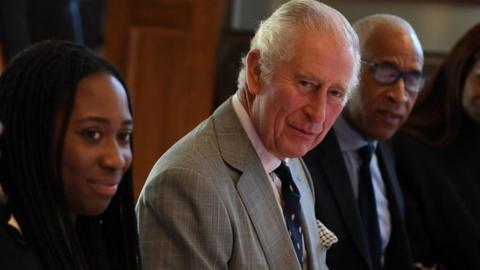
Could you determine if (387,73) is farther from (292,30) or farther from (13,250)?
(13,250)

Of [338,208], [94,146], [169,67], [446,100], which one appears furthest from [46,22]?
[94,146]

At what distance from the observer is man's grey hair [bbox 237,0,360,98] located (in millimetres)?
1852

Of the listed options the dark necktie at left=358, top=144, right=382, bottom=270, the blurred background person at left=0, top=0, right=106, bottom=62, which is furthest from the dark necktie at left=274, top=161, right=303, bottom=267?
the blurred background person at left=0, top=0, right=106, bottom=62

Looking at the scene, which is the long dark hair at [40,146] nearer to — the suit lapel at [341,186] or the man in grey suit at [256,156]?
the man in grey suit at [256,156]

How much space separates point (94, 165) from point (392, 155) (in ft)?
5.10

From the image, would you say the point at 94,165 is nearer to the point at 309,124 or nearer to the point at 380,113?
the point at 309,124

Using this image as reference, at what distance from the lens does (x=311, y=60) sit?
6.01 feet

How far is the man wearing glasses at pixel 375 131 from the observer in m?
2.44

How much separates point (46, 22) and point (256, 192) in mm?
3074

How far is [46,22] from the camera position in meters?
4.60

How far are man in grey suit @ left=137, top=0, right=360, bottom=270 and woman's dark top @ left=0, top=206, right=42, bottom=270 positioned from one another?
35cm

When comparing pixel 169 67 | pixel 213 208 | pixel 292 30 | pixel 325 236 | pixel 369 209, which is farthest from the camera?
pixel 169 67

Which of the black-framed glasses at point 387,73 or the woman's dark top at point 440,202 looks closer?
the black-framed glasses at point 387,73

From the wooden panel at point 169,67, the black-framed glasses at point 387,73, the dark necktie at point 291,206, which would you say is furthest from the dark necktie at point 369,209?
the wooden panel at point 169,67
